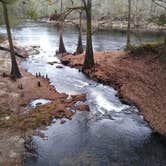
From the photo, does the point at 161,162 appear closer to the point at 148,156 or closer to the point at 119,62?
the point at 148,156

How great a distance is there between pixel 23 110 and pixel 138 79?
29.7 ft

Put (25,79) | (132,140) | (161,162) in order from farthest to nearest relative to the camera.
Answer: (25,79) → (132,140) → (161,162)

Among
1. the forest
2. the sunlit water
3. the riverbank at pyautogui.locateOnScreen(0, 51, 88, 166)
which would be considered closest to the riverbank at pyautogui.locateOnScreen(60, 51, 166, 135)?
the forest

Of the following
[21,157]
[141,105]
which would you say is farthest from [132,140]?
[21,157]

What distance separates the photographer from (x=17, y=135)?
13.5 meters

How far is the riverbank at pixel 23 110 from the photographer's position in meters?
12.6

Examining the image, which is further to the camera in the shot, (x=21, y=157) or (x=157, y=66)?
(x=157, y=66)

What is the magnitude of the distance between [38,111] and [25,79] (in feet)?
22.3

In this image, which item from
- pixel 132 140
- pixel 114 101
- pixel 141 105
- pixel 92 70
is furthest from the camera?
pixel 92 70

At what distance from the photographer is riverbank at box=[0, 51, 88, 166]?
1256cm

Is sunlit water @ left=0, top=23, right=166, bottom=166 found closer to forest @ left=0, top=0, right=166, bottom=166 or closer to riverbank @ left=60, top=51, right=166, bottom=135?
forest @ left=0, top=0, right=166, bottom=166

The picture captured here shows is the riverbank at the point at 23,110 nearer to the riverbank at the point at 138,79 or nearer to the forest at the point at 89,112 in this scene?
the forest at the point at 89,112

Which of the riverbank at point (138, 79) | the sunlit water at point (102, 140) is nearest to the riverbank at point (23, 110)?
the sunlit water at point (102, 140)

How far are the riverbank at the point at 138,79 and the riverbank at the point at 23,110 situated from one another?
11.6 feet
